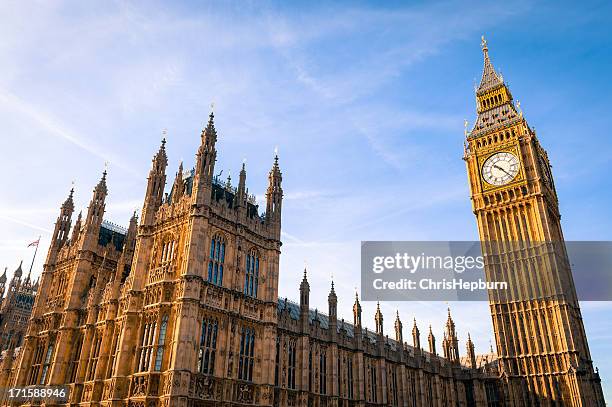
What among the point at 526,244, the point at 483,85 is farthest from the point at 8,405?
the point at 483,85

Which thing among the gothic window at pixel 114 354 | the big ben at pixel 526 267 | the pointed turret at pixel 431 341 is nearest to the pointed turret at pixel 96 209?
the gothic window at pixel 114 354

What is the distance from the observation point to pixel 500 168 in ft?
251

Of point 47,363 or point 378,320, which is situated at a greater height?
point 378,320

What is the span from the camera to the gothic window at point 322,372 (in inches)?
1713

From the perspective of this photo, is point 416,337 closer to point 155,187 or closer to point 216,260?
point 216,260

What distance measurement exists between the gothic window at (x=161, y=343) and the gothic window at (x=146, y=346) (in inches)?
29.4

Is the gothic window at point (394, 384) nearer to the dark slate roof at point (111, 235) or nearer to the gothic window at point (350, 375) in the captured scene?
the gothic window at point (350, 375)

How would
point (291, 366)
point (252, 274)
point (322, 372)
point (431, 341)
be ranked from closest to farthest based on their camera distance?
1. point (252, 274)
2. point (291, 366)
3. point (322, 372)
4. point (431, 341)

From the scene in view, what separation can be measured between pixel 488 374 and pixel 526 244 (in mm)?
18993

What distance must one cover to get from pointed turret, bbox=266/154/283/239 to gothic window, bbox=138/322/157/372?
1352 cm

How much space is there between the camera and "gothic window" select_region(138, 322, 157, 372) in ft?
113

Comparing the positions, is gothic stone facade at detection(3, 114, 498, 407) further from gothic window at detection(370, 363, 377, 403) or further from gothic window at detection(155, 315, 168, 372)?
gothic window at detection(370, 363, 377, 403)

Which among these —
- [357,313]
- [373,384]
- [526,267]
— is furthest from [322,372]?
[526,267]

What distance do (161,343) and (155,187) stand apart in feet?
48.7
